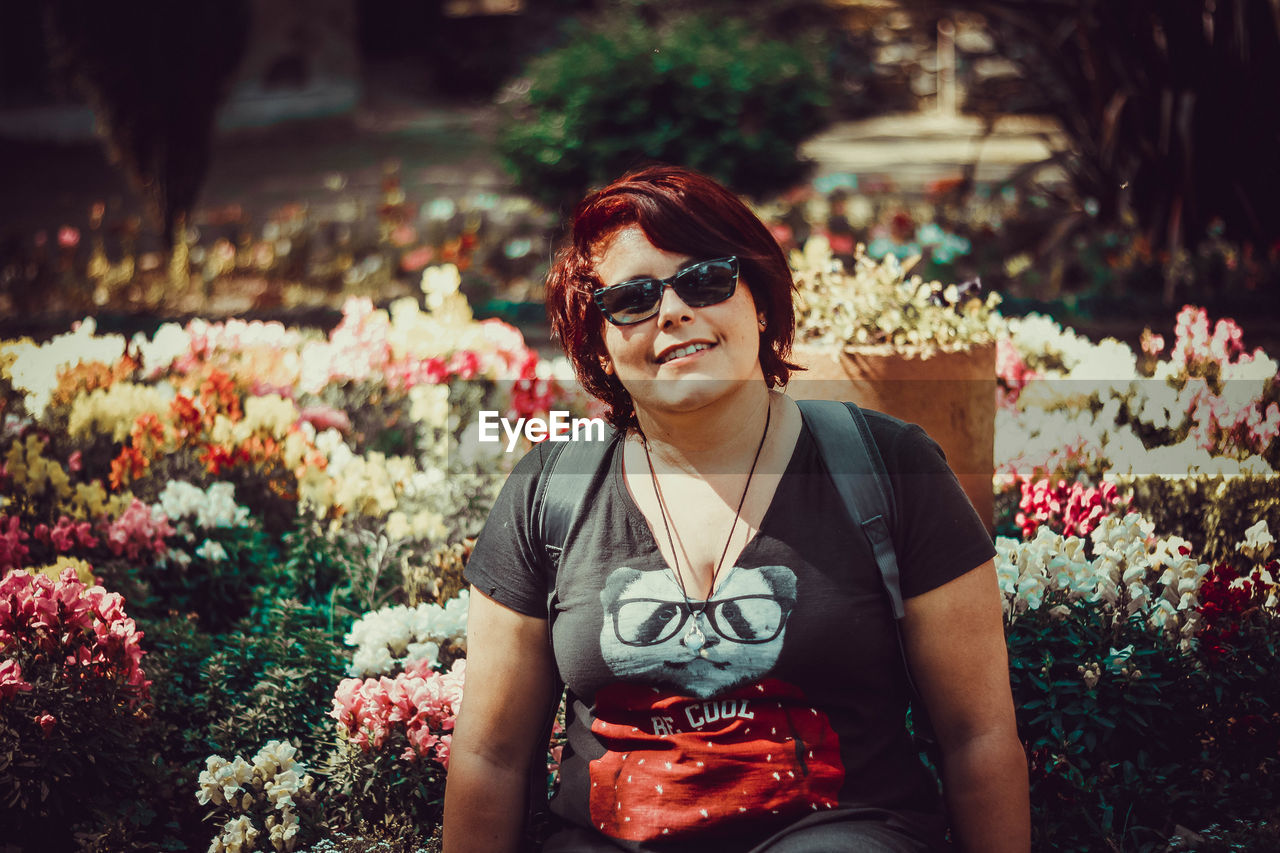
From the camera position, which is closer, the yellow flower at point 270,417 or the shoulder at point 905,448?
the shoulder at point 905,448

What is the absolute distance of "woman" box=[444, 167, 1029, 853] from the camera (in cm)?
187

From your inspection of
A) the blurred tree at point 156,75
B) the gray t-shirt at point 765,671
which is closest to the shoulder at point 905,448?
the gray t-shirt at point 765,671

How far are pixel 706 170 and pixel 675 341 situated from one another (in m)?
5.85

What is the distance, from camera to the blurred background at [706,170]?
19.4ft

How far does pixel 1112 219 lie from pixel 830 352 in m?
4.56

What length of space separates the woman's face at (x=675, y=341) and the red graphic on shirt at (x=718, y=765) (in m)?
0.50

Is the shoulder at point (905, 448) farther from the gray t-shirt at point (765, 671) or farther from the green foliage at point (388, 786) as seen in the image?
the green foliage at point (388, 786)

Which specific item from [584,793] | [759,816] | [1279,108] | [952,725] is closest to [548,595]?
[584,793]

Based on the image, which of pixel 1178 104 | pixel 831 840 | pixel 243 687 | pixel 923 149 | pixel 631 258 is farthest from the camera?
pixel 923 149

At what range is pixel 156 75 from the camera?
789 cm

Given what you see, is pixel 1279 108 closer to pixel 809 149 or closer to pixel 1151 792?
pixel 1151 792

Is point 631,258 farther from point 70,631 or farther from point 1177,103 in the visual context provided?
point 1177,103

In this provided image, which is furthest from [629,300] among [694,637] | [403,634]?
[403,634]

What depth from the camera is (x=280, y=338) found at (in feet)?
15.6
